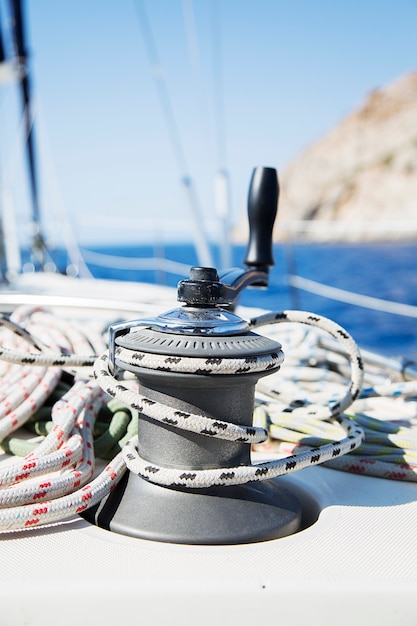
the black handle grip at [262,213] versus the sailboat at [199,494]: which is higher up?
the black handle grip at [262,213]

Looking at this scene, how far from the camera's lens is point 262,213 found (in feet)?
3.76

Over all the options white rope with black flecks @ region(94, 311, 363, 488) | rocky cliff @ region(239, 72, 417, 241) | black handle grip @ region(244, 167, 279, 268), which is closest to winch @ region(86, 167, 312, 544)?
white rope with black flecks @ region(94, 311, 363, 488)

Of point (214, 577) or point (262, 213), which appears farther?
point (262, 213)

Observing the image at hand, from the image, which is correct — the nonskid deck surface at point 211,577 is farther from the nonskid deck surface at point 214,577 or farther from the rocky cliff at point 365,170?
the rocky cliff at point 365,170

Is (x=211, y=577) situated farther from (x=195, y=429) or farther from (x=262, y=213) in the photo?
(x=262, y=213)

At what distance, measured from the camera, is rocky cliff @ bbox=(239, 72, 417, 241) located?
40062 mm

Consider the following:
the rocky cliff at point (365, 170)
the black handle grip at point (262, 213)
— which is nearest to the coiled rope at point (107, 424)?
the black handle grip at point (262, 213)

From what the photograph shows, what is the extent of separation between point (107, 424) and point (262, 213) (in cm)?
43

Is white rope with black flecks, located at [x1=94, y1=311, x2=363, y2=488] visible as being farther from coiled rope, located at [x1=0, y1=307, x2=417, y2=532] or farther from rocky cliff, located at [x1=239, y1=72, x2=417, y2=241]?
rocky cliff, located at [x1=239, y1=72, x2=417, y2=241]

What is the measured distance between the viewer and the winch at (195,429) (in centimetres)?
64

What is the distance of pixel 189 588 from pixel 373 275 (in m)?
17.4

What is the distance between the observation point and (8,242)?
429cm

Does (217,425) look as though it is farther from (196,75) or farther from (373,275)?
(373,275)

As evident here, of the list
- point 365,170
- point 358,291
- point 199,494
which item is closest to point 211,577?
point 199,494
